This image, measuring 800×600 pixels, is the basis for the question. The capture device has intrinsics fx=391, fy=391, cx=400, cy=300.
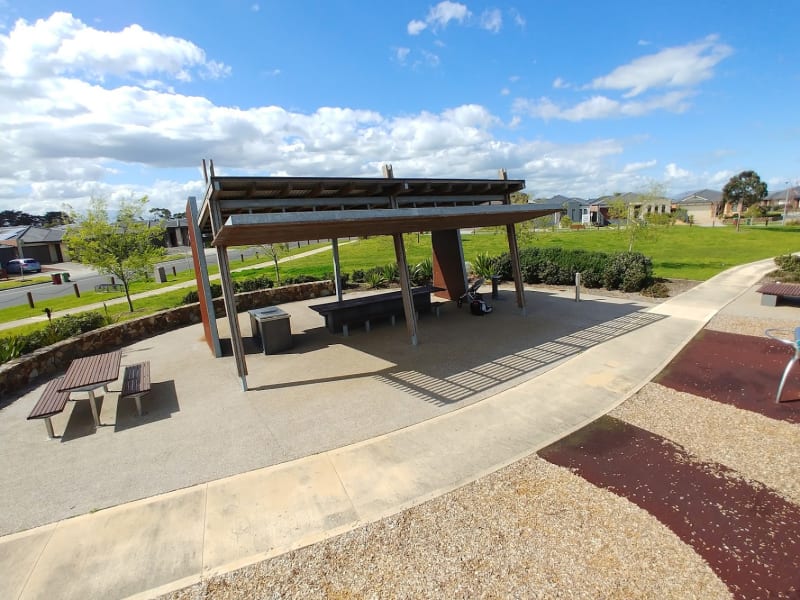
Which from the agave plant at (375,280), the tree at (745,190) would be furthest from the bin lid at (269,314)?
the tree at (745,190)

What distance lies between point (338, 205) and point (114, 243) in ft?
34.9

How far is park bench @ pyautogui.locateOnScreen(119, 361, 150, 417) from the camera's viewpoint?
21.7 feet

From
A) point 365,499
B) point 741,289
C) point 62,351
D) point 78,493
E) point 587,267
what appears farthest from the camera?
point 587,267

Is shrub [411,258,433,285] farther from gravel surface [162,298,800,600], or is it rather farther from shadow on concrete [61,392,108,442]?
gravel surface [162,298,800,600]

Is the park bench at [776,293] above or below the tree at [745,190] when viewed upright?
below

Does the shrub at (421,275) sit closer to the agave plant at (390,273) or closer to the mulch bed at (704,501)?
the agave plant at (390,273)

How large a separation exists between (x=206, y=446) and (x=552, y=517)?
4658 millimetres

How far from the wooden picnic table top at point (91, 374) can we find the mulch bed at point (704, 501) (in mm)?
6954

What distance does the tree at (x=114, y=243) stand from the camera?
45.5 feet

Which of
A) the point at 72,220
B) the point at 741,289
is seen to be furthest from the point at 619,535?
the point at 72,220

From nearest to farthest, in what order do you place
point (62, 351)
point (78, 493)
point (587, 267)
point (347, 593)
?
point (347, 593) < point (78, 493) < point (62, 351) < point (587, 267)

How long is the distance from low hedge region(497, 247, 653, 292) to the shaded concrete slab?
15.4 meters

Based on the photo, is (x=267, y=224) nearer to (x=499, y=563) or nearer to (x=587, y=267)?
(x=499, y=563)

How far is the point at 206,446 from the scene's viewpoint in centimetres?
565
